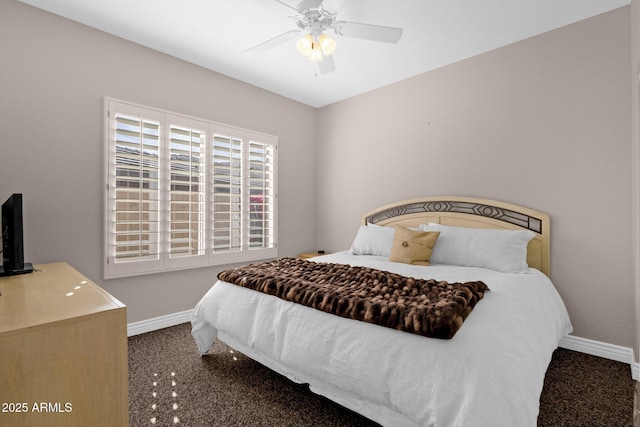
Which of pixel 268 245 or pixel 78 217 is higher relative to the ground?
pixel 78 217

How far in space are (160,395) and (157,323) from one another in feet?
3.91

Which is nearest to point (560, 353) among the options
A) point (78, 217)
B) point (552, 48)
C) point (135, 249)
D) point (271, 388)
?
point (271, 388)

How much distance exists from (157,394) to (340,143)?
3.37m

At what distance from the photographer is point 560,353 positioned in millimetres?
2549

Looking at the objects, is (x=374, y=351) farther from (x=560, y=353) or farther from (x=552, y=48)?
(x=552, y=48)

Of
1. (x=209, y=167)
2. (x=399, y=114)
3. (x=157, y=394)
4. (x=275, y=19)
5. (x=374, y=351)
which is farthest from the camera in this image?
(x=399, y=114)

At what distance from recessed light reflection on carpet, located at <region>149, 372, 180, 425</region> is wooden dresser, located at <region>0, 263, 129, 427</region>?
1.68ft

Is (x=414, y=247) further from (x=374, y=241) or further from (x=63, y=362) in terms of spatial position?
(x=63, y=362)

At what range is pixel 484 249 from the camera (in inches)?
103

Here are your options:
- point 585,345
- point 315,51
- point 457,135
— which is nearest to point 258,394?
point 315,51

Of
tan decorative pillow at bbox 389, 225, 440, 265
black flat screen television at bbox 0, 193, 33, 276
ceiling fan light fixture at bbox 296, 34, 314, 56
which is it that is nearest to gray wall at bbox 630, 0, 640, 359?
tan decorative pillow at bbox 389, 225, 440, 265

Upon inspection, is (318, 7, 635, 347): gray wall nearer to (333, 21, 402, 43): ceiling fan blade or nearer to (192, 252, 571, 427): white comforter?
(192, 252, 571, 427): white comforter

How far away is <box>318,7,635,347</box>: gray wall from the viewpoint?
2414mm

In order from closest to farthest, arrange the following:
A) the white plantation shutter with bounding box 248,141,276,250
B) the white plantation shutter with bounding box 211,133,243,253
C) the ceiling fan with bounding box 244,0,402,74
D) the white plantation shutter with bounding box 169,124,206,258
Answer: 1. the ceiling fan with bounding box 244,0,402,74
2. the white plantation shutter with bounding box 169,124,206,258
3. the white plantation shutter with bounding box 211,133,243,253
4. the white plantation shutter with bounding box 248,141,276,250
